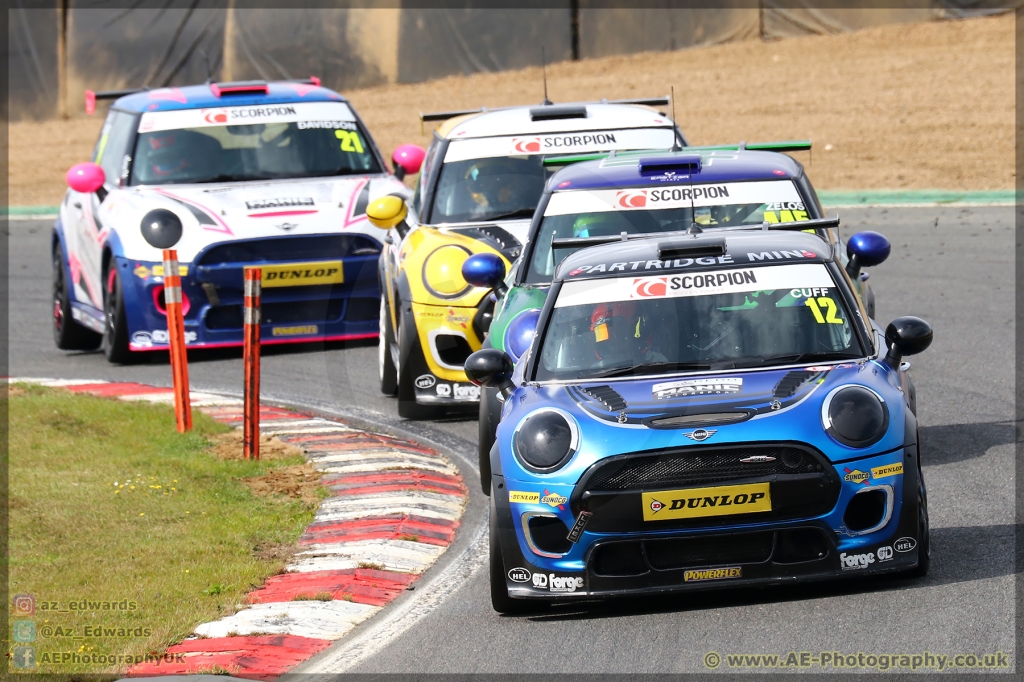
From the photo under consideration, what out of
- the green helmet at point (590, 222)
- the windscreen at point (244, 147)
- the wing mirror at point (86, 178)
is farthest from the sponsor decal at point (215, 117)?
the green helmet at point (590, 222)

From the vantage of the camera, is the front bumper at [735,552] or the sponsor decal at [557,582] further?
the sponsor decal at [557,582]

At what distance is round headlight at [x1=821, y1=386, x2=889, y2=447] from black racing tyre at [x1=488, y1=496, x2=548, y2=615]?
50.8 inches

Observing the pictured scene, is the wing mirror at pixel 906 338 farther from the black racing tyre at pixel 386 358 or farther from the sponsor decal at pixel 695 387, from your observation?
the black racing tyre at pixel 386 358

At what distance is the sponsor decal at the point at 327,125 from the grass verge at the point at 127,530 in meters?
3.46

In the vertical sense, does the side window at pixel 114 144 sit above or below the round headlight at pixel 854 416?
above

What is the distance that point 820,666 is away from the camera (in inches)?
213

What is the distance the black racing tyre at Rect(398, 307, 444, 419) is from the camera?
399 inches

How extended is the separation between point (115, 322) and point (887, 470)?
26.5ft

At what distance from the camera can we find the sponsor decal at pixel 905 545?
606cm

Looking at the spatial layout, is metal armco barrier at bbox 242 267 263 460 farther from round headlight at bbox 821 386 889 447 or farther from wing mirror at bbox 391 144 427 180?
round headlight at bbox 821 386 889 447

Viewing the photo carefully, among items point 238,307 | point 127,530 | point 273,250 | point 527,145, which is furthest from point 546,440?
point 238,307

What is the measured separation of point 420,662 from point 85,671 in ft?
3.92

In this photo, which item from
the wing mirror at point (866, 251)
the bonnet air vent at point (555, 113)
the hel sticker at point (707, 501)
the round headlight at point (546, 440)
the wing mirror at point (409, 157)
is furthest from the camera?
the wing mirror at point (409, 157)

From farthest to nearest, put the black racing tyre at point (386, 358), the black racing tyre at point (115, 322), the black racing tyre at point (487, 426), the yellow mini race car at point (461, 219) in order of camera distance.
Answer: the black racing tyre at point (115, 322), the black racing tyre at point (386, 358), the yellow mini race car at point (461, 219), the black racing tyre at point (487, 426)
